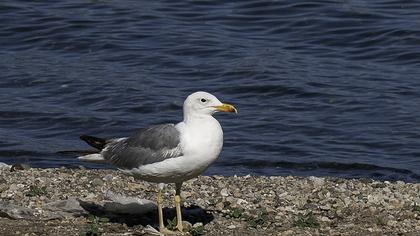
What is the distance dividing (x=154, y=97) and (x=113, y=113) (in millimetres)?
765

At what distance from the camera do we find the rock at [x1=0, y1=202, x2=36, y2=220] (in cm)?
887

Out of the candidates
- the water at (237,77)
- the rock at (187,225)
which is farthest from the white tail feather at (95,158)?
the water at (237,77)

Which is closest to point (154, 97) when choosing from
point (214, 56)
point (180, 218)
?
point (214, 56)

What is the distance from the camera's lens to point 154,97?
1636cm

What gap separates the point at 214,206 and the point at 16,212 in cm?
175

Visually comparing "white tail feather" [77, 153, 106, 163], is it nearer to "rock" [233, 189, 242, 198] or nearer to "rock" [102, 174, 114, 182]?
→ "rock" [102, 174, 114, 182]

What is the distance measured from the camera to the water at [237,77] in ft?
46.8

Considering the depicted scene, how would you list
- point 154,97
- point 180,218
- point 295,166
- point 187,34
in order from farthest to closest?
point 187,34
point 154,97
point 295,166
point 180,218

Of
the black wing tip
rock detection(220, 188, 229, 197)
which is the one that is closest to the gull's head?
the black wing tip

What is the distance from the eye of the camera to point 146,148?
28.9 feet

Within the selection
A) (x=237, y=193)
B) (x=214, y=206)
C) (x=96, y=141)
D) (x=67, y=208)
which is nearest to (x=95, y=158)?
(x=96, y=141)

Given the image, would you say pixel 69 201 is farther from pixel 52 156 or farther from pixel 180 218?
pixel 52 156

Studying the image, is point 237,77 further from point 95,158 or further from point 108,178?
point 95,158

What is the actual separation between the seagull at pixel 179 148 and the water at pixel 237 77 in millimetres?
4315
